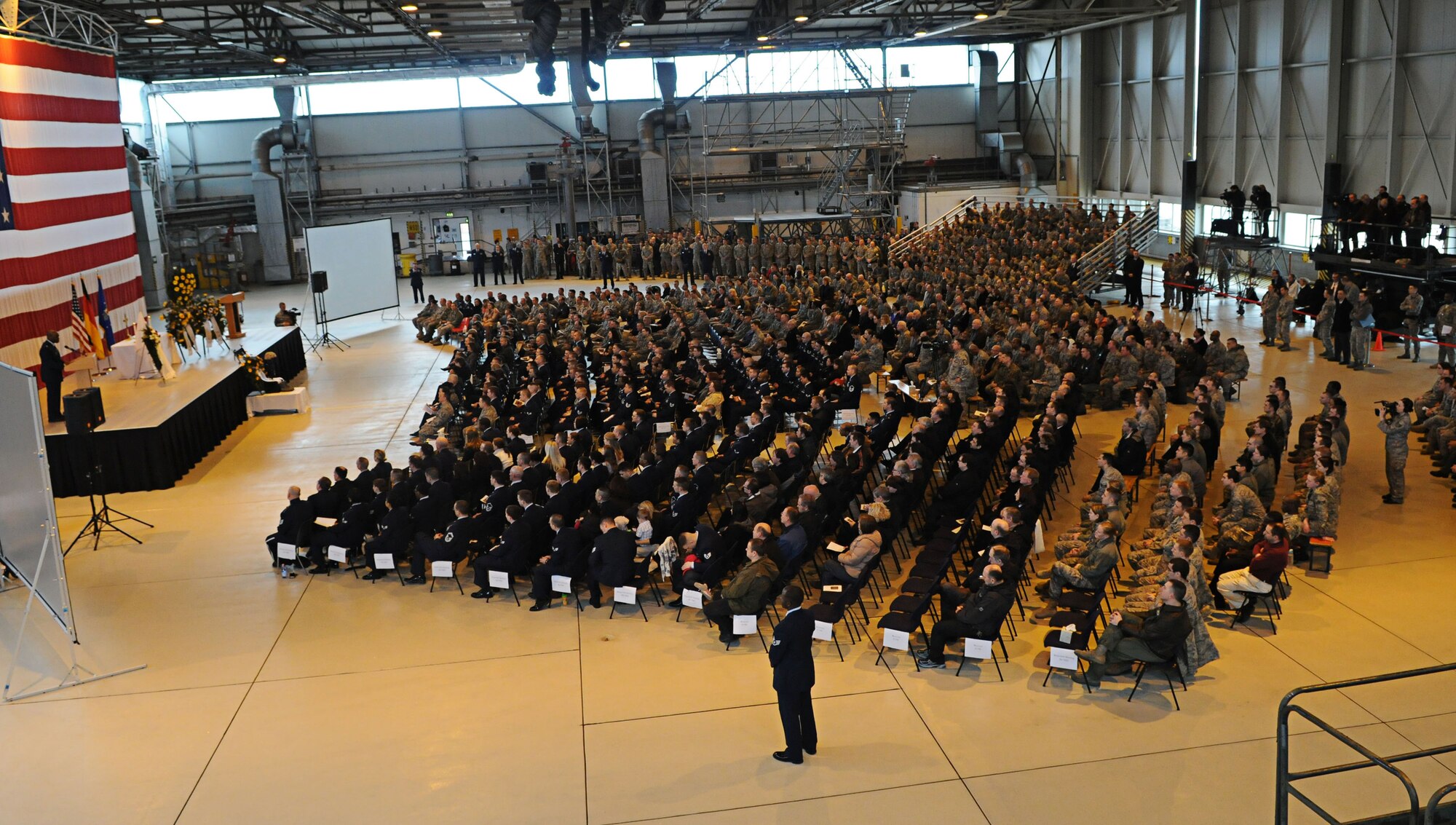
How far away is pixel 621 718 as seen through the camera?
8617 mm

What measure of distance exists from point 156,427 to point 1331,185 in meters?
25.9

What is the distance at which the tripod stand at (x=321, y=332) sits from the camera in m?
27.7

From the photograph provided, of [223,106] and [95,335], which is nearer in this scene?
[95,335]

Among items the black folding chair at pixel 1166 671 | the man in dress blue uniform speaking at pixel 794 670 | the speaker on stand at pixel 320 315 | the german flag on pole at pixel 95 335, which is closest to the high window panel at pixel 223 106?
the speaker on stand at pixel 320 315

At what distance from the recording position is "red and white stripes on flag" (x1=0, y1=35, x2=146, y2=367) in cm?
2023

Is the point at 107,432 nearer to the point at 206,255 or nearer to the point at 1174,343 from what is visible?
the point at 1174,343

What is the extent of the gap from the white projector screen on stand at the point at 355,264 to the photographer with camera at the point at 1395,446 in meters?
24.3

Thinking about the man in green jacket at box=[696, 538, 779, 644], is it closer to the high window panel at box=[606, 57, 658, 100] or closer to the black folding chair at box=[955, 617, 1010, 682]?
the black folding chair at box=[955, 617, 1010, 682]

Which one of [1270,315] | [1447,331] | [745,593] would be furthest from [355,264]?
[1447,331]

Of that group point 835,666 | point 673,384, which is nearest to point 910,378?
point 673,384

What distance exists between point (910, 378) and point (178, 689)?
41.4 ft

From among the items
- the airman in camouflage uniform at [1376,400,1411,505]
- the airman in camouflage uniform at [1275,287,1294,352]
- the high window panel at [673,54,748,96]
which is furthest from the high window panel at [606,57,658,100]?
the airman in camouflage uniform at [1376,400,1411,505]

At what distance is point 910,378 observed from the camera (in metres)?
18.8

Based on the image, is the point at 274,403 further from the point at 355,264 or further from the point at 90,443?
the point at 355,264
